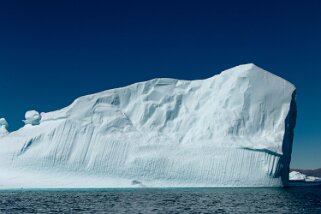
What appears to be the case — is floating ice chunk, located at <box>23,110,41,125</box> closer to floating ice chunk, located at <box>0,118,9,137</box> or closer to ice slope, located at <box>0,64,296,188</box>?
ice slope, located at <box>0,64,296,188</box>

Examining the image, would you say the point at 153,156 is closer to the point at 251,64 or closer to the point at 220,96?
the point at 220,96

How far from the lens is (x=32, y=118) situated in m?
48.1

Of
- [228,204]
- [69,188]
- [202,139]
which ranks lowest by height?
[69,188]

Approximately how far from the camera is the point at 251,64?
4844 centimetres

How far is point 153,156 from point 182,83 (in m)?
10.5

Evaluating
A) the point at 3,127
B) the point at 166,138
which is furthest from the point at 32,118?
the point at 166,138

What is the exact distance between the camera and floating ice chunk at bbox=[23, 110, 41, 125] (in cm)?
4812

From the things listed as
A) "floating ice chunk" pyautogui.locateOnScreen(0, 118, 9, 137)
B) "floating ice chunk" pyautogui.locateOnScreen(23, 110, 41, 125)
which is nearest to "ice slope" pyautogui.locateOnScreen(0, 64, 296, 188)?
"floating ice chunk" pyautogui.locateOnScreen(23, 110, 41, 125)

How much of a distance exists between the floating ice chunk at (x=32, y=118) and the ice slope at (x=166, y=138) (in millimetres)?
492

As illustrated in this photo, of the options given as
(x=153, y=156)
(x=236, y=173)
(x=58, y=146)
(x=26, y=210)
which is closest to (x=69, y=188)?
(x=58, y=146)

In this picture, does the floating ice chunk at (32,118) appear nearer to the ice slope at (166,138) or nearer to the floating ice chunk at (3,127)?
the ice slope at (166,138)

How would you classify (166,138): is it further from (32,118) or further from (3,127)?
(3,127)

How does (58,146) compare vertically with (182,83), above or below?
below

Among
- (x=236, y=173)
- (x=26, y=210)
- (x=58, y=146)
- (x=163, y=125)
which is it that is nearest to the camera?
(x=26, y=210)
